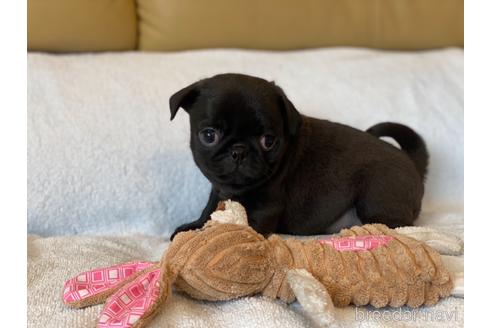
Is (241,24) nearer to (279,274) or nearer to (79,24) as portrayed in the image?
(79,24)

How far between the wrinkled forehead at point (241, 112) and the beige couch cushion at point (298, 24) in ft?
2.29

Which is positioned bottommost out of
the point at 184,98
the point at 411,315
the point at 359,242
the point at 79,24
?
the point at 411,315

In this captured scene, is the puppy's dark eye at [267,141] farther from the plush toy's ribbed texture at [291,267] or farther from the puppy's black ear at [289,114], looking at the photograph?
the plush toy's ribbed texture at [291,267]

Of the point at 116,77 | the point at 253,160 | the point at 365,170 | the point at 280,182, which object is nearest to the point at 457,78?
the point at 365,170

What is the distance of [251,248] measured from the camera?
105cm

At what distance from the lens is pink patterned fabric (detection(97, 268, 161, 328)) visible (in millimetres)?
931

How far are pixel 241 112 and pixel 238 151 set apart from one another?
0.09m

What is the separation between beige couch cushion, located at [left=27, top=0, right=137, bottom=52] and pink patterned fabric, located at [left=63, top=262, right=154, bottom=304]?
959 mm

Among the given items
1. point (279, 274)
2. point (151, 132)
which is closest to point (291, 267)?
point (279, 274)

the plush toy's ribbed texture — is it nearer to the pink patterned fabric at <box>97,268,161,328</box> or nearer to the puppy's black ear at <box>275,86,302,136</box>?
the pink patterned fabric at <box>97,268,161,328</box>

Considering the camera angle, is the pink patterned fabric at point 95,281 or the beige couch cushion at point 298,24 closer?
the pink patterned fabric at point 95,281

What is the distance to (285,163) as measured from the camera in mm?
1471

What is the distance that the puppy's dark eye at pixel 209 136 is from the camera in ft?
4.31

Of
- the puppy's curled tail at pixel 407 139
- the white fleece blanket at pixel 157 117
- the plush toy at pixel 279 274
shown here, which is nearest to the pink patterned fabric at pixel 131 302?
the plush toy at pixel 279 274
